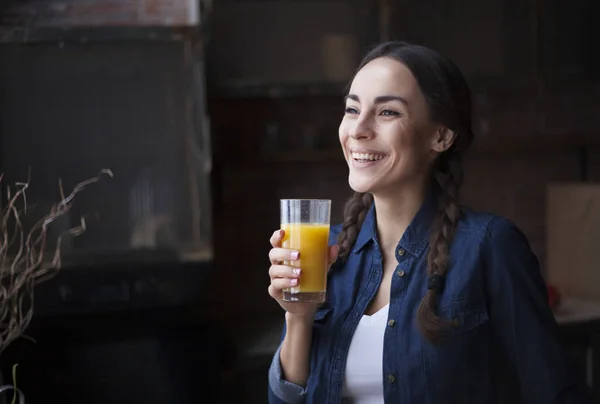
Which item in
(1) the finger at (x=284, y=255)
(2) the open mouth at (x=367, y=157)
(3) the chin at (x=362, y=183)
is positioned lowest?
(1) the finger at (x=284, y=255)

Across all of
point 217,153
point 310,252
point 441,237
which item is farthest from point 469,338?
point 217,153

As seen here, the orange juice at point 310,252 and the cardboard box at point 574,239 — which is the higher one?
the orange juice at point 310,252

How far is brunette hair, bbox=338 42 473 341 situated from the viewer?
1.19 metres

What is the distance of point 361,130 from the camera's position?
1216 mm

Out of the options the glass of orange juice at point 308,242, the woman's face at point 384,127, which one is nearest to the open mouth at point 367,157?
the woman's face at point 384,127

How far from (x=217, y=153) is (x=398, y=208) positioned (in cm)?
160

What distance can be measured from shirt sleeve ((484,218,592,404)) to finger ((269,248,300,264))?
29cm

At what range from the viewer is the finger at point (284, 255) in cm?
111

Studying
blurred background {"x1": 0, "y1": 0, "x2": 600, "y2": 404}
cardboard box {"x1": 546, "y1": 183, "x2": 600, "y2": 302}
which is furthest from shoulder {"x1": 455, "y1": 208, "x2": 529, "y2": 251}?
cardboard box {"x1": 546, "y1": 183, "x2": 600, "y2": 302}

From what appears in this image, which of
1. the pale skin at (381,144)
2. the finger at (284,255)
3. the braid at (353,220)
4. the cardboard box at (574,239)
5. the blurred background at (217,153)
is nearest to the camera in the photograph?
the finger at (284,255)

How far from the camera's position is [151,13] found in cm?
224

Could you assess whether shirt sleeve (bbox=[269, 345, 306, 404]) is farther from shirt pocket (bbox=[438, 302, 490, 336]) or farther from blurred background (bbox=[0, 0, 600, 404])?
blurred background (bbox=[0, 0, 600, 404])

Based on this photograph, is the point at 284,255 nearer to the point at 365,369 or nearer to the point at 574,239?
the point at 365,369

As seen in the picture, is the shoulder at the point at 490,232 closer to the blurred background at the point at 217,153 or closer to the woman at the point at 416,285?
the woman at the point at 416,285
